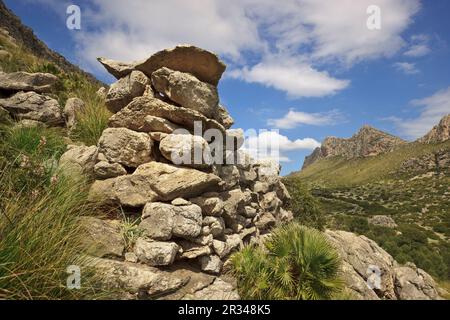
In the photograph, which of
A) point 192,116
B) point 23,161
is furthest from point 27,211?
point 192,116

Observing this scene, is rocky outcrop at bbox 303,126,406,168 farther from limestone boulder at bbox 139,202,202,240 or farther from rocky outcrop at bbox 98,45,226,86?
limestone boulder at bbox 139,202,202,240

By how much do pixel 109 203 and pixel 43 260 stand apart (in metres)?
2.71

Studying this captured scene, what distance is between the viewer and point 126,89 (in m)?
7.66

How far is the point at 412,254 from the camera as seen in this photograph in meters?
28.3

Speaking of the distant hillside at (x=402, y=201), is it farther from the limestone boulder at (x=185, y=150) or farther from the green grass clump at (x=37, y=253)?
the green grass clump at (x=37, y=253)

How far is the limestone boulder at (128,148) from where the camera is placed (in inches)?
269

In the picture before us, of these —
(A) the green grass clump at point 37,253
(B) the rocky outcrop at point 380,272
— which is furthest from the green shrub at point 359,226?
A: (A) the green grass clump at point 37,253

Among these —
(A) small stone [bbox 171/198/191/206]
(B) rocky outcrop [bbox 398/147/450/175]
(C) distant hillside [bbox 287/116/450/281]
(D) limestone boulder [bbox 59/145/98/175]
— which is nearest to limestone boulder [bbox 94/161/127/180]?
(D) limestone boulder [bbox 59/145/98/175]

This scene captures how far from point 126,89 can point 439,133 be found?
14480cm

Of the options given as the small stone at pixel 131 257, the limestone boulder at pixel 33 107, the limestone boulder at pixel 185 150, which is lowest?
the small stone at pixel 131 257

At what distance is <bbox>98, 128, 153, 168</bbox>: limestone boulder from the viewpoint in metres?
6.83

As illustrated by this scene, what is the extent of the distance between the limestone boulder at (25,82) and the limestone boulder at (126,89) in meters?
2.93

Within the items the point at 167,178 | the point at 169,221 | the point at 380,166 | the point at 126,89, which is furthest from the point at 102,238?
the point at 380,166

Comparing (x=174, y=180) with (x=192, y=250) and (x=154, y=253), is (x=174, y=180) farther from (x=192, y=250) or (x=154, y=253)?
(x=154, y=253)
